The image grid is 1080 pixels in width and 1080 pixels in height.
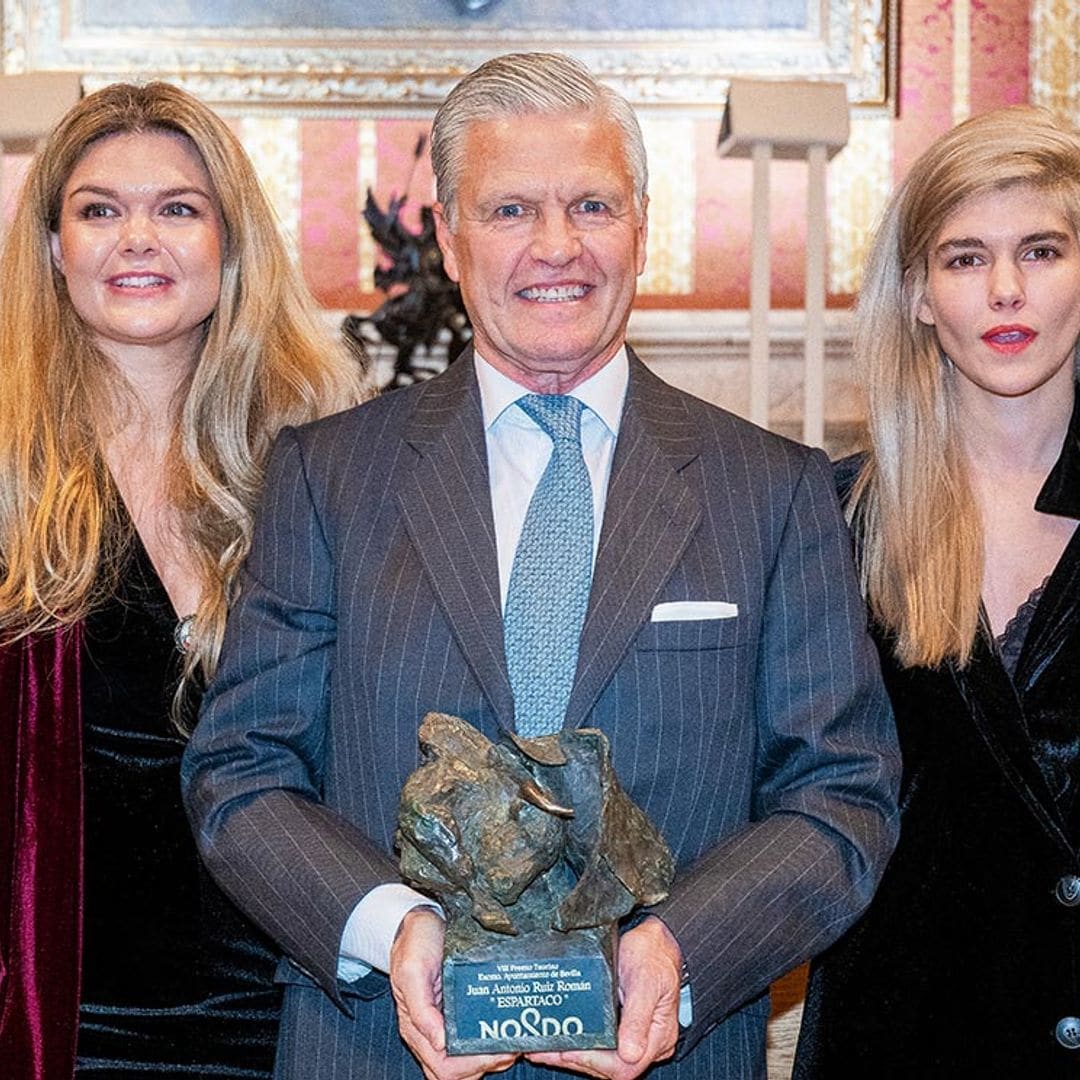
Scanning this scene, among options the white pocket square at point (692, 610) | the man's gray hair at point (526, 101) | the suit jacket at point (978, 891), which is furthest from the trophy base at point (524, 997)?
the man's gray hair at point (526, 101)

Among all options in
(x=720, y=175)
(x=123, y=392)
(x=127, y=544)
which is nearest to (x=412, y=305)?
(x=720, y=175)

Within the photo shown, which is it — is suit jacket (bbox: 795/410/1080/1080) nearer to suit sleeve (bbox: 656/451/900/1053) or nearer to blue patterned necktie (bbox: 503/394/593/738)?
suit sleeve (bbox: 656/451/900/1053)

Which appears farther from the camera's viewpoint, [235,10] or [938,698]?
[235,10]

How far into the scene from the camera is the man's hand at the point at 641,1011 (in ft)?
5.89

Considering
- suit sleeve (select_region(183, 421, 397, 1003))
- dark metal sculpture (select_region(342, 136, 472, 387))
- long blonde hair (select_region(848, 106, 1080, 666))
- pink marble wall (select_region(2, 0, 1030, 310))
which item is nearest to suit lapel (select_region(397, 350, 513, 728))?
suit sleeve (select_region(183, 421, 397, 1003))

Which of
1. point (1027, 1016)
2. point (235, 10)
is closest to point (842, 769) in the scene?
point (1027, 1016)

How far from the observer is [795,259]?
510 cm

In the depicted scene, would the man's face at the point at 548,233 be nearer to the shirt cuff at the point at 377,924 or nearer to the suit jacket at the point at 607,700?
the suit jacket at the point at 607,700

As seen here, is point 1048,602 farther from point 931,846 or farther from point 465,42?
point 465,42

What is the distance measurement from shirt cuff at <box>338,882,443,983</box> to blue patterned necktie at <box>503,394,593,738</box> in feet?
0.71

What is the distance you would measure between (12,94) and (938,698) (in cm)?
252

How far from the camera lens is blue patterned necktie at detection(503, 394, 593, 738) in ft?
6.71

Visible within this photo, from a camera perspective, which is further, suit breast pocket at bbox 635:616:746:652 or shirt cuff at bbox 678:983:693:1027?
suit breast pocket at bbox 635:616:746:652

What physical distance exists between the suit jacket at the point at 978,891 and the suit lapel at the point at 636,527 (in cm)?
42
